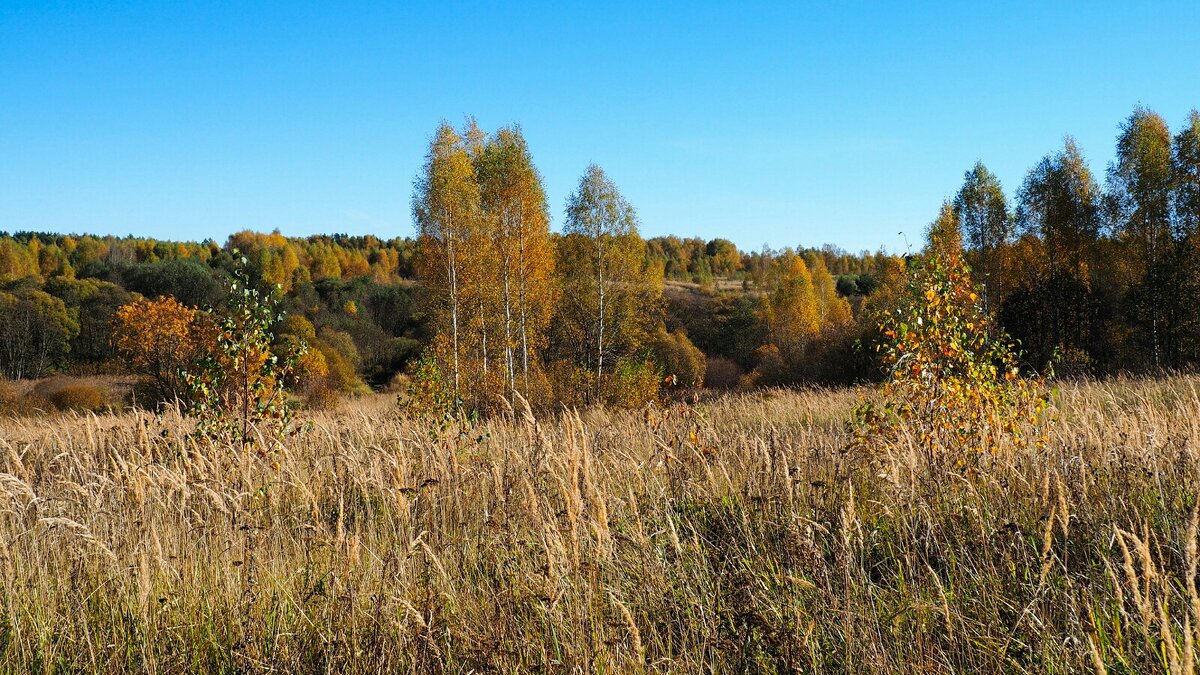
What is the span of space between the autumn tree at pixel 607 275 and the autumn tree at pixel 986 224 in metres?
19.3

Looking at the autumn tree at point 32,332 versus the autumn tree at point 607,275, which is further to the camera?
the autumn tree at point 32,332

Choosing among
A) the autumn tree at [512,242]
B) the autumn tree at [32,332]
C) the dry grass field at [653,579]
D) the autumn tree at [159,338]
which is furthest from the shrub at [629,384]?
the autumn tree at [32,332]

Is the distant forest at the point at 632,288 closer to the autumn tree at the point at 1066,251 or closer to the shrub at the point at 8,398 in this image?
the autumn tree at the point at 1066,251

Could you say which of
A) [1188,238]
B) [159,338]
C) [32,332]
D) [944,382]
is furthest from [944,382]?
[32,332]

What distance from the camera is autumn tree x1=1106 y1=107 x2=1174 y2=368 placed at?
32.4 metres

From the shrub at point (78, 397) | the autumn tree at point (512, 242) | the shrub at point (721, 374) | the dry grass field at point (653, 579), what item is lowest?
the shrub at point (721, 374)

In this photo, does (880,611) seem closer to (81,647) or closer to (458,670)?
(458,670)

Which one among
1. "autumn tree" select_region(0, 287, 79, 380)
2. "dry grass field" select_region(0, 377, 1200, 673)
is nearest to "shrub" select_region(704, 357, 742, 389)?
"dry grass field" select_region(0, 377, 1200, 673)

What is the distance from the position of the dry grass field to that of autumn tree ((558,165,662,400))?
27.8 metres

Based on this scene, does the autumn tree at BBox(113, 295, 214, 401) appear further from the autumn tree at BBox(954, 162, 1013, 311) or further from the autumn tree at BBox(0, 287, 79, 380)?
the autumn tree at BBox(954, 162, 1013, 311)

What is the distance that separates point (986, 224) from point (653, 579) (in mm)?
43057

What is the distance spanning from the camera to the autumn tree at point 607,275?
107ft

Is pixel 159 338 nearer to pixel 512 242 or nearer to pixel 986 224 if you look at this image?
pixel 512 242

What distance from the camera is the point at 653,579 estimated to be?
10.3ft
